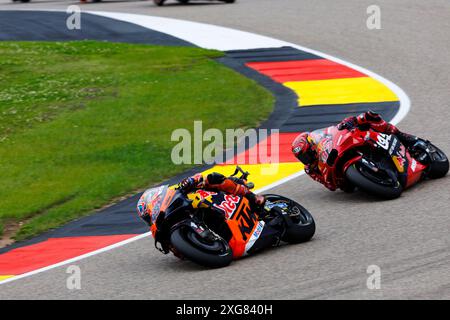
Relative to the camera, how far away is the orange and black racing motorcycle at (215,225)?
8.39 metres

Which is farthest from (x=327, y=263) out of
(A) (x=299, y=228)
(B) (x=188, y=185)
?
(B) (x=188, y=185)

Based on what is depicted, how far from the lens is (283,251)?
29.0 ft

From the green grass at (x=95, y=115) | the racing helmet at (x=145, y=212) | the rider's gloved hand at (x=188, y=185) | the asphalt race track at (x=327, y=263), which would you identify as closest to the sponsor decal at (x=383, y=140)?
the asphalt race track at (x=327, y=263)

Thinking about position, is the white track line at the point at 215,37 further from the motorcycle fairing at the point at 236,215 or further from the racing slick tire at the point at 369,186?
the motorcycle fairing at the point at 236,215

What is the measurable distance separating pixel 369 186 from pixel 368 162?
26 centimetres

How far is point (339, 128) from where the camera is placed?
10305 millimetres

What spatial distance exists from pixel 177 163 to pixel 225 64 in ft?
21.7

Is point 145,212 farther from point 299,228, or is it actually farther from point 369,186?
point 369,186

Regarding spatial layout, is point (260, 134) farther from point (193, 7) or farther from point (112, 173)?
point (193, 7)

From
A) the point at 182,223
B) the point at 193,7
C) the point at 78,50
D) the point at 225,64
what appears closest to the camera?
the point at 182,223

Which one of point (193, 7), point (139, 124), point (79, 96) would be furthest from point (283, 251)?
point (193, 7)

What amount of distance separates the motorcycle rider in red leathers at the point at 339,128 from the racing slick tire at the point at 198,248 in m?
2.34

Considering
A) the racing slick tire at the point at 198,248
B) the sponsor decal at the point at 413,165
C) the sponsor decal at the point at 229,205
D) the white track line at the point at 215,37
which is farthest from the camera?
the white track line at the point at 215,37
